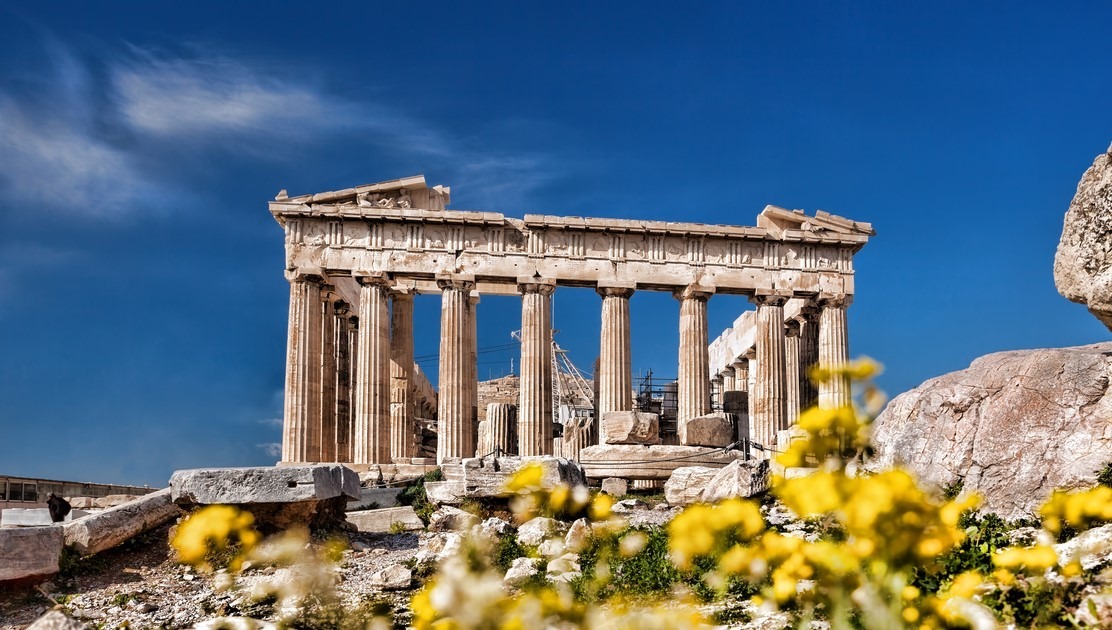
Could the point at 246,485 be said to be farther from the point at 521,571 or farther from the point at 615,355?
the point at 615,355

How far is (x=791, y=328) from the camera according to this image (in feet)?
109

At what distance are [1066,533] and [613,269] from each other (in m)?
21.6

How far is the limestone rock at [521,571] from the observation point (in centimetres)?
1024

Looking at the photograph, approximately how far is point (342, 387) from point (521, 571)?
21922 mm

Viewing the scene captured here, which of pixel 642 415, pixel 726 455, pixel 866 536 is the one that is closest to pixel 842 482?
pixel 866 536

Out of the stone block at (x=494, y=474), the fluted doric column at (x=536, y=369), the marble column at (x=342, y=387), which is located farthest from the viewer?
the marble column at (x=342, y=387)

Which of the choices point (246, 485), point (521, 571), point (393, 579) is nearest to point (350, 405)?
point (246, 485)

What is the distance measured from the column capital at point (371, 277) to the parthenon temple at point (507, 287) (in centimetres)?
5

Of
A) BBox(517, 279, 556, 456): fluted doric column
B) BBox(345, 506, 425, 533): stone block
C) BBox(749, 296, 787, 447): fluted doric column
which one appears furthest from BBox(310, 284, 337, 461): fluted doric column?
BBox(749, 296, 787, 447): fluted doric column

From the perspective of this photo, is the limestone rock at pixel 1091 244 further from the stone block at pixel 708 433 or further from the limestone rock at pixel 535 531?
the stone block at pixel 708 433

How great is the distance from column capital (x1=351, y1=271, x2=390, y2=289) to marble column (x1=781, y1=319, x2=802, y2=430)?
1270 cm

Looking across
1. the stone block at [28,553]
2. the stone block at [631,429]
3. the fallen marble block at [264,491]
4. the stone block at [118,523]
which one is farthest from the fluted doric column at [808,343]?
the stone block at [28,553]

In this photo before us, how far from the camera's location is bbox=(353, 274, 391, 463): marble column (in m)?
28.4

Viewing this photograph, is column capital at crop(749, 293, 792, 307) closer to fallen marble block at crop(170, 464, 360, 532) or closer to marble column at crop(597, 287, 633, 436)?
marble column at crop(597, 287, 633, 436)
